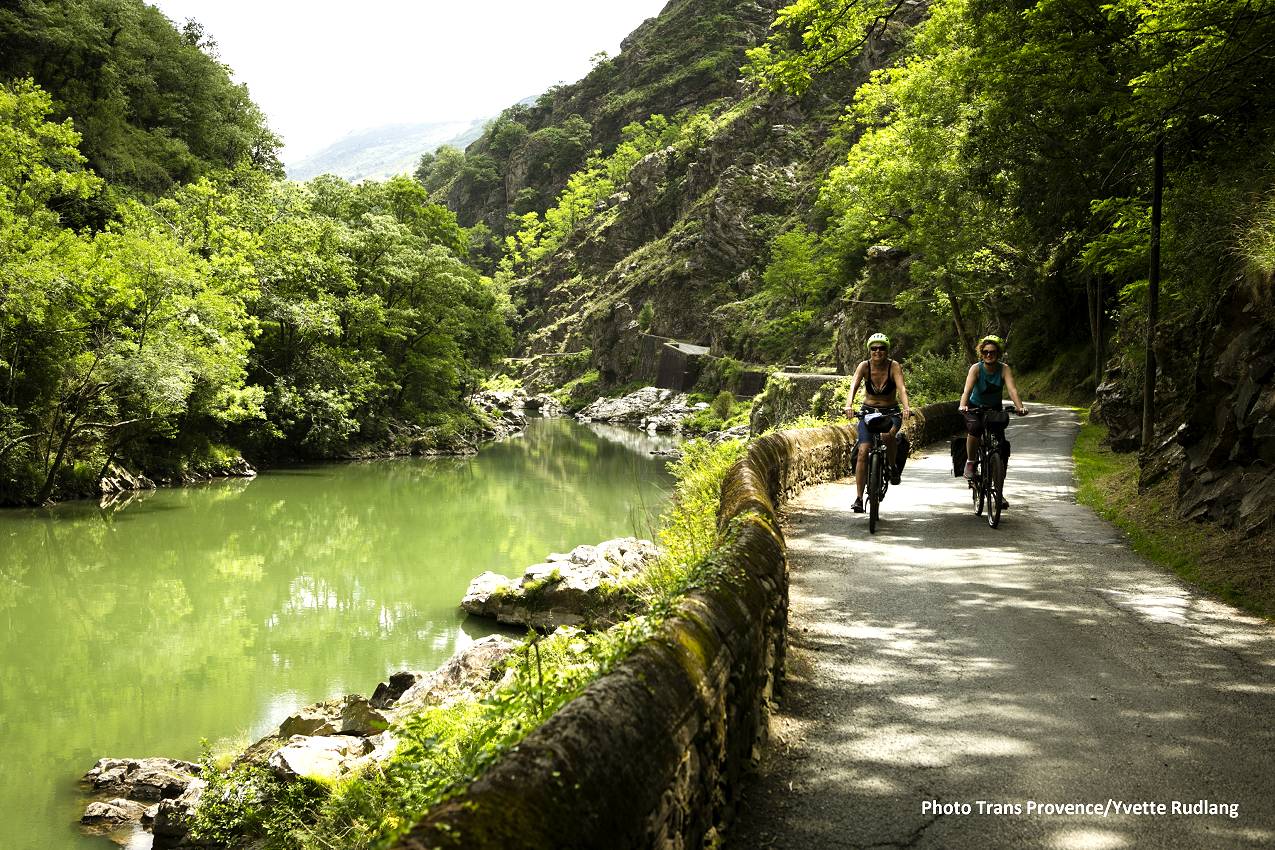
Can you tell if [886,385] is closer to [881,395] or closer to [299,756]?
[881,395]

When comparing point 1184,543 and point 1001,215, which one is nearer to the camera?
point 1184,543

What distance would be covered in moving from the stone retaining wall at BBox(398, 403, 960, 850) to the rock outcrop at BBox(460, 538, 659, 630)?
372 inches

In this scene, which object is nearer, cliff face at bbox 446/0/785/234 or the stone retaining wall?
the stone retaining wall

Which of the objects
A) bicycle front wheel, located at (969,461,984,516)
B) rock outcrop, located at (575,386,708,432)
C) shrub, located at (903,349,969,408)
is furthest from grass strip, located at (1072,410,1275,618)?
rock outcrop, located at (575,386,708,432)

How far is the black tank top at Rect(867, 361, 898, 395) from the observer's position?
1021cm

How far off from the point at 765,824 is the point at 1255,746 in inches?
99.9

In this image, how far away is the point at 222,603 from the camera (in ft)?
59.9

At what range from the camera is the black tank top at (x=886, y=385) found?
10.2 meters

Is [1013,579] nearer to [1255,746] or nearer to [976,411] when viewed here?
[976,411]

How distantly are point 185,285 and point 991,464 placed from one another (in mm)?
27645

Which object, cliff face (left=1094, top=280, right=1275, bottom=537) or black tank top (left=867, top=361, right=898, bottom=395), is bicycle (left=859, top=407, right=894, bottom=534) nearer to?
black tank top (left=867, top=361, right=898, bottom=395)

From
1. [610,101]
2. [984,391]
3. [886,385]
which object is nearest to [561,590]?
[886,385]

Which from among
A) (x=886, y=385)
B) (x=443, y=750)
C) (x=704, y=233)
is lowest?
(x=443, y=750)

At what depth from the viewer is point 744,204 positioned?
273ft
